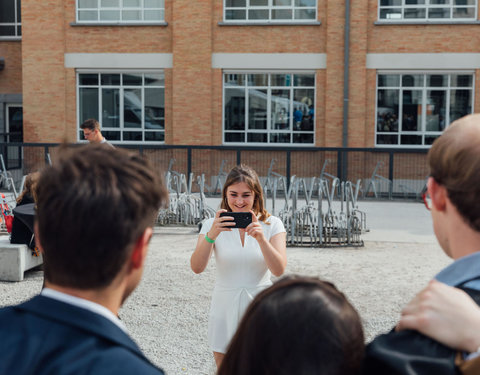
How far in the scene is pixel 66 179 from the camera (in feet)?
4.47

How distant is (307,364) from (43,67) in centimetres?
2071

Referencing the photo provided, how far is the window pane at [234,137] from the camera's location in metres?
20.4

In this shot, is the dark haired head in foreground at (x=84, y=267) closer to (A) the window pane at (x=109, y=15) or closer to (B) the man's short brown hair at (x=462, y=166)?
(B) the man's short brown hair at (x=462, y=166)

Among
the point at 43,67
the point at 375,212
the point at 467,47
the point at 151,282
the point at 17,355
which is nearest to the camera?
the point at 17,355

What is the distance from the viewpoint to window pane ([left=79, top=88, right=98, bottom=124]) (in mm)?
20734

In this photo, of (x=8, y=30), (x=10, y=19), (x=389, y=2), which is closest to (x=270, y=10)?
(x=389, y=2)

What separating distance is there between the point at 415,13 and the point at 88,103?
34.6 ft

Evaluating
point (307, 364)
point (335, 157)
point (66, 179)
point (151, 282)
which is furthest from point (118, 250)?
point (335, 157)

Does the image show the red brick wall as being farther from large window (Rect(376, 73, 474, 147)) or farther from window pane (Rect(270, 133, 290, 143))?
large window (Rect(376, 73, 474, 147))

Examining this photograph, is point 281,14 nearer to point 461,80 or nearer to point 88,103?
point 461,80

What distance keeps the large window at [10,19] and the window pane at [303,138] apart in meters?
10.6

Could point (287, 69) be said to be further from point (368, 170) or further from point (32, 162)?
point (32, 162)

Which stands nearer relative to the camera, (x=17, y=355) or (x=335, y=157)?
(x=17, y=355)

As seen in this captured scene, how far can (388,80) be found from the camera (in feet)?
64.7
